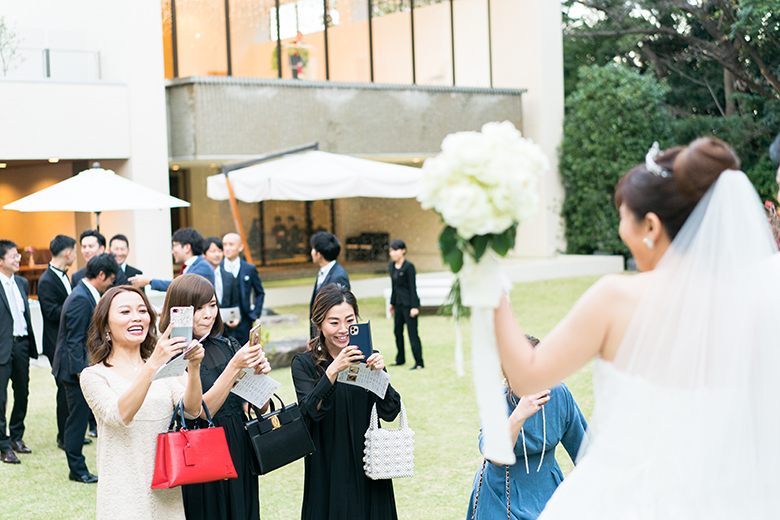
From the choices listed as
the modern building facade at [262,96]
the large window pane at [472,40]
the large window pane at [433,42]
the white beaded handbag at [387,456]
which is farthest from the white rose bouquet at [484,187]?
the large window pane at [472,40]

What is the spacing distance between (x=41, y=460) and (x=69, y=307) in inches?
57.0

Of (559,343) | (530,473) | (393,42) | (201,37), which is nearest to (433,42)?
(393,42)

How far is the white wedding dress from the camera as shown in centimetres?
199

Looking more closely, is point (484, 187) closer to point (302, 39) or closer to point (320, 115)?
point (320, 115)

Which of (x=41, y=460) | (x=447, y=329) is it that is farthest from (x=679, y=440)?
(x=447, y=329)

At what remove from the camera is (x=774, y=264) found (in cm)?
217

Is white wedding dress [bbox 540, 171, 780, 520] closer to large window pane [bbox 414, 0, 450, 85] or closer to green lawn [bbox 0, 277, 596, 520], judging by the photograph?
green lawn [bbox 0, 277, 596, 520]

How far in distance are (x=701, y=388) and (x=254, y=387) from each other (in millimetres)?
2012

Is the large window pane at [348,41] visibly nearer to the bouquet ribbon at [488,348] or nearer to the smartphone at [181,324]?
the smartphone at [181,324]

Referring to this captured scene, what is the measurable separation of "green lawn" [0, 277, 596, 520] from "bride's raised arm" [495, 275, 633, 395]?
9.56 ft

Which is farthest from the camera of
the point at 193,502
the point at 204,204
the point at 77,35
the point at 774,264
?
the point at 204,204

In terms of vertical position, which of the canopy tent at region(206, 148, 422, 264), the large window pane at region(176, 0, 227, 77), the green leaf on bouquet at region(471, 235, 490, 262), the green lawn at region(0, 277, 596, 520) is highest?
the large window pane at region(176, 0, 227, 77)

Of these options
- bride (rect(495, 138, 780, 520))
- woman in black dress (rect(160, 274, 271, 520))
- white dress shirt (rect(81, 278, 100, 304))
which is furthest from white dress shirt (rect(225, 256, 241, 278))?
bride (rect(495, 138, 780, 520))

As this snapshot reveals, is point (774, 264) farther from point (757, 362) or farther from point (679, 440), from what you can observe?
point (679, 440)
